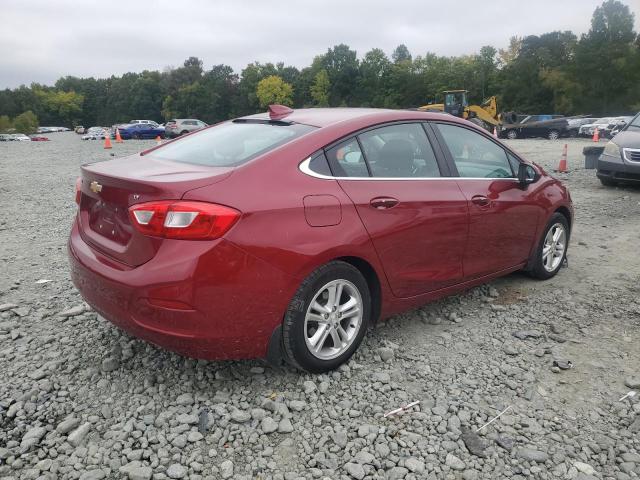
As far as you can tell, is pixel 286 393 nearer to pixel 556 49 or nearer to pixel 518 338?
pixel 518 338

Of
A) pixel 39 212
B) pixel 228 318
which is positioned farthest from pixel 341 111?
pixel 39 212

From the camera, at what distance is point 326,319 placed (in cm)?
→ 301

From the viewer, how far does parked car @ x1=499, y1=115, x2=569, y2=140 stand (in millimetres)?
32406

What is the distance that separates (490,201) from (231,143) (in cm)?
194

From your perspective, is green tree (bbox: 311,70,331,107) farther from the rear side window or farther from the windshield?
the rear side window

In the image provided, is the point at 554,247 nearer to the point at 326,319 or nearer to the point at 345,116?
the point at 345,116

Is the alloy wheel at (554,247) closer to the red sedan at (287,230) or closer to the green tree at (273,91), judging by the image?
the red sedan at (287,230)

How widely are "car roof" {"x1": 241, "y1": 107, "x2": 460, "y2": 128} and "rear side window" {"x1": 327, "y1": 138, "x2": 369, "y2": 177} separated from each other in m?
0.19

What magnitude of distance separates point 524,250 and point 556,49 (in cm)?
6838

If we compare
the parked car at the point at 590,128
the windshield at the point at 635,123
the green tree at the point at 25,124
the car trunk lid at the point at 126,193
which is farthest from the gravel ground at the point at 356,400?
the green tree at the point at 25,124

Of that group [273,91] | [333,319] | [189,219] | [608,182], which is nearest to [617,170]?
[608,182]

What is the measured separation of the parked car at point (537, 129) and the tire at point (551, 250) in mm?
29477

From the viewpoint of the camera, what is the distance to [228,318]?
263cm

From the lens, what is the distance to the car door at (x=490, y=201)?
12.4 ft
